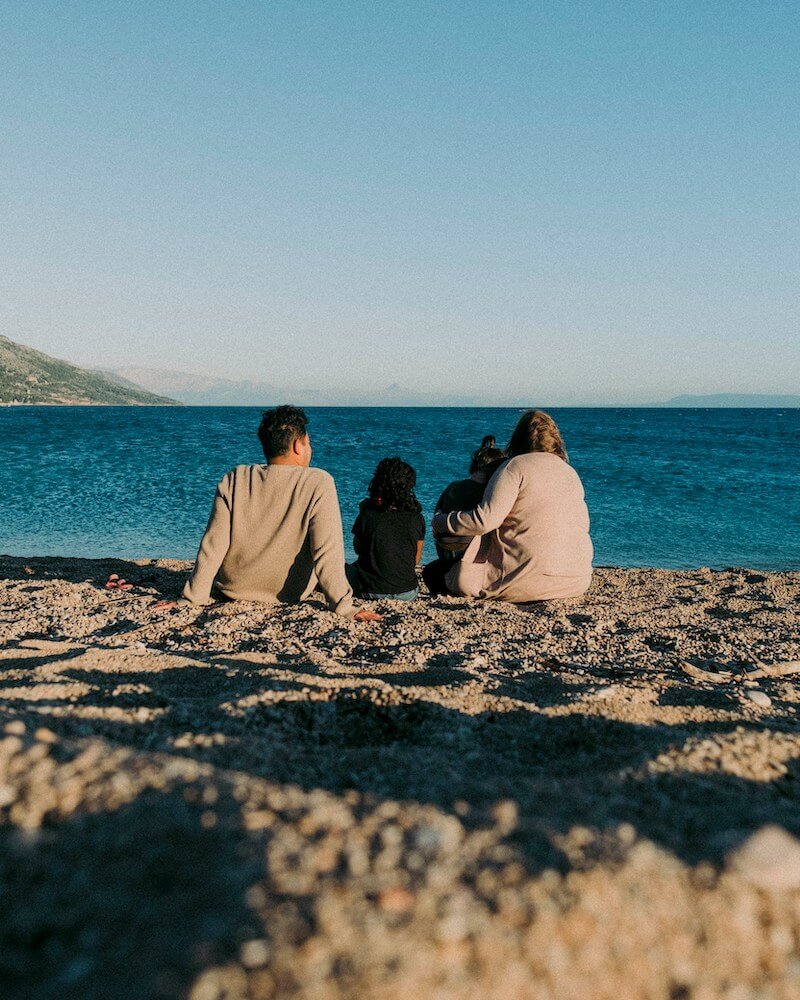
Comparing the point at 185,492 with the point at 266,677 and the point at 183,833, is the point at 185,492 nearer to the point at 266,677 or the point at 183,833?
the point at 266,677

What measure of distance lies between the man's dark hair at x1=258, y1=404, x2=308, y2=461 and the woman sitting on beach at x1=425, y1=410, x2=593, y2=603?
1.44 m

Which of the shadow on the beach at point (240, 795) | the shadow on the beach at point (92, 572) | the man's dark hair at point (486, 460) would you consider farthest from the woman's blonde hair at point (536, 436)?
the shadow on the beach at point (92, 572)

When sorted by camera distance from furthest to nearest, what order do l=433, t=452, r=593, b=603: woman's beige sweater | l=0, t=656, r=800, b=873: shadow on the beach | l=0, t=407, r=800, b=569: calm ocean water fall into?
l=0, t=407, r=800, b=569: calm ocean water → l=433, t=452, r=593, b=603: woman's beige sweater → l=0, t=656, r=800, b=873: shadow on the beach

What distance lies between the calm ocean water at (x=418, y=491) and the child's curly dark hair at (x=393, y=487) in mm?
5585

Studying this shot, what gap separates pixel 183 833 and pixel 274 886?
0.29 metres

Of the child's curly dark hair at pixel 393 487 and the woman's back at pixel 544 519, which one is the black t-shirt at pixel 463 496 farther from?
the woman's back at pixel 544 519

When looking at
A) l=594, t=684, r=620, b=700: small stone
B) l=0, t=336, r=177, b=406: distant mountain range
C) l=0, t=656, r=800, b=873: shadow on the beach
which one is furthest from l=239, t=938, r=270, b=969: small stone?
l=0, t=336, r=177, b=406: distant mountain range

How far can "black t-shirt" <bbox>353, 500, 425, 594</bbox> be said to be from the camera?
20.3 feet

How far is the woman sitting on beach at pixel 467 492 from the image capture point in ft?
20.5

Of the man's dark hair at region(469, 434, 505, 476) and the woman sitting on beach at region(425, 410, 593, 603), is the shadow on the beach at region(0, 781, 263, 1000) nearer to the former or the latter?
the woman sitting on beach at region(425, 410, 593, 603)

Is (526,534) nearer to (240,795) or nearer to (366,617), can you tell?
(366,617)

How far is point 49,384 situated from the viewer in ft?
380

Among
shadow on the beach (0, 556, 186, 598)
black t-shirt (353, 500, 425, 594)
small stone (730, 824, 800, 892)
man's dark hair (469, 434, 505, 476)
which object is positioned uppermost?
man's dark hair (469, 434, 505, 476)

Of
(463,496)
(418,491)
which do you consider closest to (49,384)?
(418,491)
